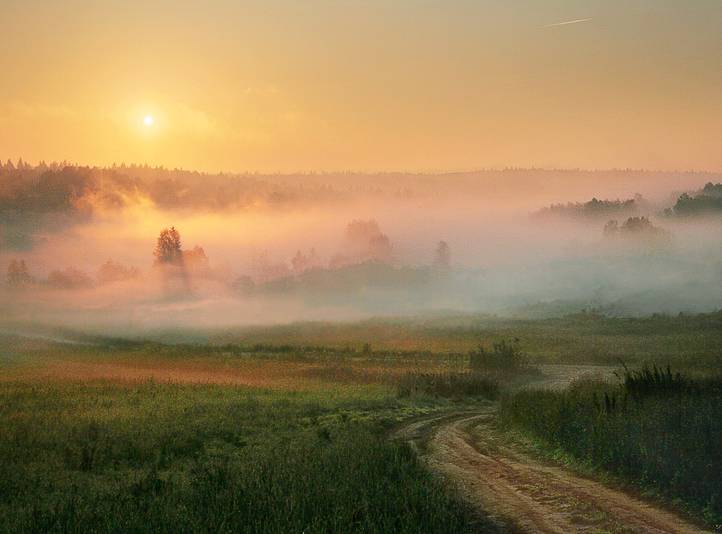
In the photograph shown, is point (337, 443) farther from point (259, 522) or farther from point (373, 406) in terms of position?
point (373, 406)

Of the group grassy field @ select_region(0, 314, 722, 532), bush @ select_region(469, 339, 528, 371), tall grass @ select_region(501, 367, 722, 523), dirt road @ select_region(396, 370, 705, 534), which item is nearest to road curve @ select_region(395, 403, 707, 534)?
dirt road @ select_region(396, 370, 705, 534)

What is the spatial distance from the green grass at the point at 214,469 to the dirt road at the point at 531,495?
1.00 meters

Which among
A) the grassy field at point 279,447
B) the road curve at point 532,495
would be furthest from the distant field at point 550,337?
the road curve at point 532,495

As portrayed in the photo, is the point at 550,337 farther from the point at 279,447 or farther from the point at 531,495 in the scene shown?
the point at 531,495

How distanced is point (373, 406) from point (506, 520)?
21984 mm

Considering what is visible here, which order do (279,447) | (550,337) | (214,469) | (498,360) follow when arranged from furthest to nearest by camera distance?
(550,337) → (498,360) → (279,447) → (214,469)

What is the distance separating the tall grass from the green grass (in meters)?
4.57

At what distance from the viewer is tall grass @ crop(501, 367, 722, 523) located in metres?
15.0

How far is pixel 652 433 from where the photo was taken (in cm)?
1803

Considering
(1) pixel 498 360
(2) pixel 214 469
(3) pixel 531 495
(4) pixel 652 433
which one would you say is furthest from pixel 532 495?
(1) pixel 498 360

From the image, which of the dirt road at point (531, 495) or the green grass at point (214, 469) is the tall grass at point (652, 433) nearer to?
the dirt road at point (531, 495)

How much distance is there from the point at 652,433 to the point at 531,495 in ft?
14.5

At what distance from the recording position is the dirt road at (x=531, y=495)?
13.1 m

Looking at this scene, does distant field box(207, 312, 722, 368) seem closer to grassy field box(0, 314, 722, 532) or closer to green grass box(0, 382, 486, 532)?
grassy field box(0, 314, 722, 532)
